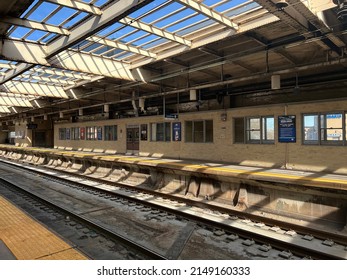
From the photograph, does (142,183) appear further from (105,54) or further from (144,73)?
(105,54)

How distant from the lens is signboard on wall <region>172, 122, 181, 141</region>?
16.2 m

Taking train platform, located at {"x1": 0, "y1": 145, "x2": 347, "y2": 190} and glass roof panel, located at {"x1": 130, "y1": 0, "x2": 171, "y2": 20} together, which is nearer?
glass roof panel, located at {"x1": 130, "y1": 0, "x2": 171, "y2": 20}

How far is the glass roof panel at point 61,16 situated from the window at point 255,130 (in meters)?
8.84

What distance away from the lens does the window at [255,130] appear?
12211 millimetres

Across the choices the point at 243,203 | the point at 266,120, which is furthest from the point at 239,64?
the point at 243,203

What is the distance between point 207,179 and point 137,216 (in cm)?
392

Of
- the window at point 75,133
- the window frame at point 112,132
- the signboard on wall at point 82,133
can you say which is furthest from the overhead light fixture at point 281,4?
the window at point 75,133

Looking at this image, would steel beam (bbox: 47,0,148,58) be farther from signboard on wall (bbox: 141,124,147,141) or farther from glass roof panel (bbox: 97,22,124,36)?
signboard on wall (bbox: 141,124,147,141)

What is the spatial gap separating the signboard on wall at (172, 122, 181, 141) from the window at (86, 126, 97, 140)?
10081 mm

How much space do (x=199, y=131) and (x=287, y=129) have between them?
5.20 m

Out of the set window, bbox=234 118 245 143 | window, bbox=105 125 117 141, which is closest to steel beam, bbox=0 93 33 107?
window, bbox=105 125 117 141

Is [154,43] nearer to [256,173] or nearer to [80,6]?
[80,6]

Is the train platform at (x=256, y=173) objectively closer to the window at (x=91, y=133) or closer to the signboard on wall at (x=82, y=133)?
the window at (x=91, y=133)

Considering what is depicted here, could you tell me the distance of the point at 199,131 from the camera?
604 inches
